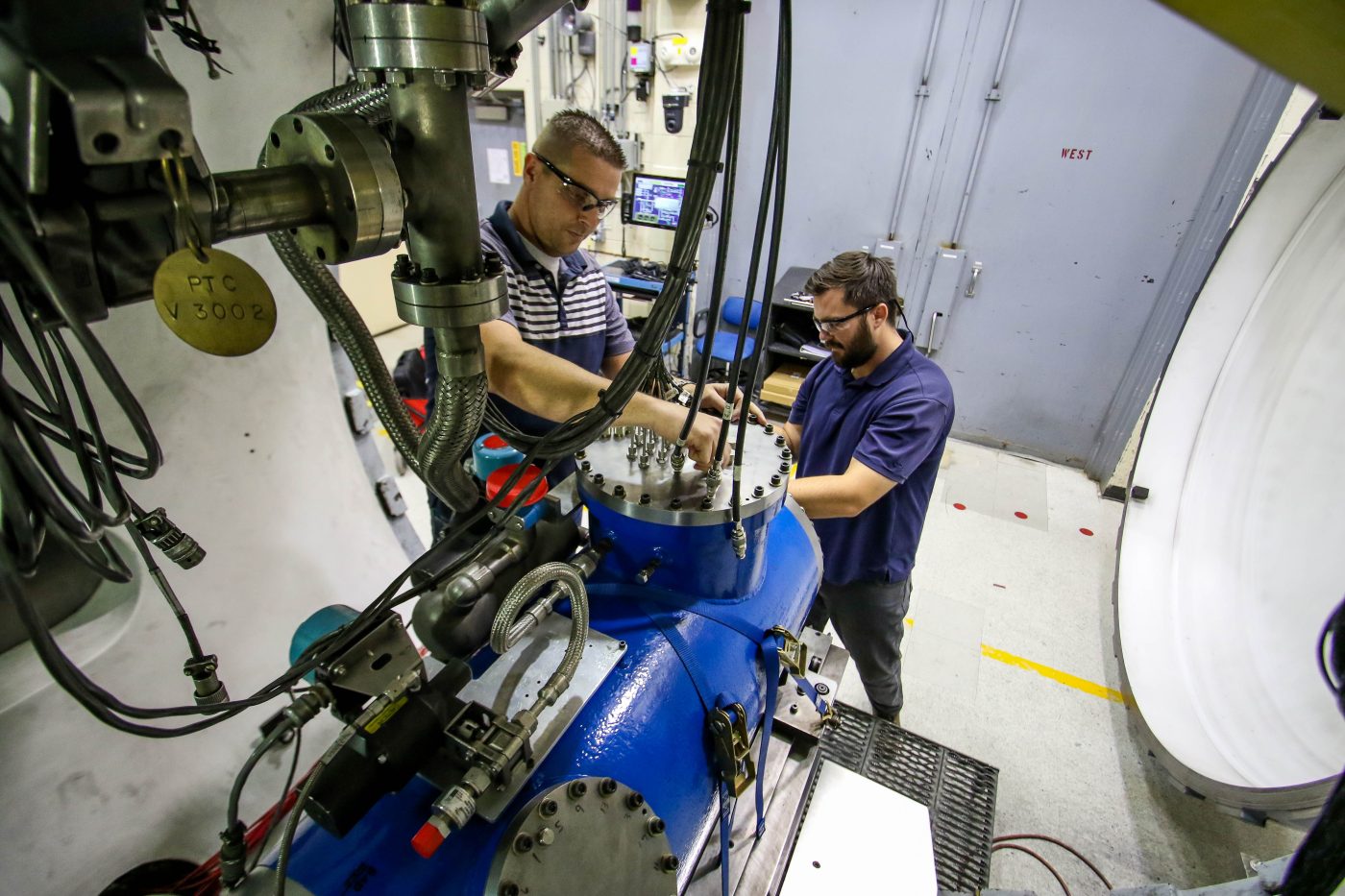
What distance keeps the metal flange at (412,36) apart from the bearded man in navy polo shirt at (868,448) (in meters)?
1.02

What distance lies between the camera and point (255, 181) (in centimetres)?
47

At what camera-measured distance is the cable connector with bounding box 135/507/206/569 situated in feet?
2.06

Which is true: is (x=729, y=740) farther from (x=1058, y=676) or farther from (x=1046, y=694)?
(x=1058, y=676)

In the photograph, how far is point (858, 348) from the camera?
149 centimetres

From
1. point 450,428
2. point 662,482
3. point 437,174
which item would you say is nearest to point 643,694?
point 662,482

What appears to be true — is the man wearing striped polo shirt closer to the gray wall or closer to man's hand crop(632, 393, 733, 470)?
man's hand crop(632, 393, 733, 470)

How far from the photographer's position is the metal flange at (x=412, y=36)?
1.53 feet

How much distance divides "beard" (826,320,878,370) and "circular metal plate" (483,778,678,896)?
3.77 feet

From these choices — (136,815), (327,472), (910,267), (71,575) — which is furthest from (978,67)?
(136,815)

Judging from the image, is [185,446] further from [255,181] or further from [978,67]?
[978,67]

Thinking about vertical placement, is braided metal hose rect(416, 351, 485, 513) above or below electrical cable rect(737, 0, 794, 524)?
below

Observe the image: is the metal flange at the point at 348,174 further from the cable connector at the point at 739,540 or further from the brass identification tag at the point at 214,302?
the cable connector at the point at 739,540

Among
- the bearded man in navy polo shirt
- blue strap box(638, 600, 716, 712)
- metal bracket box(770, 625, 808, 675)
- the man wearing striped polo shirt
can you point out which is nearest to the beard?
the bearded man in navy polo shirt

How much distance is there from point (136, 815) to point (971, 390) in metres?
3.95
